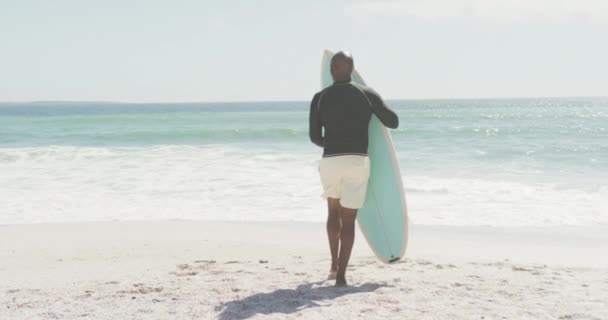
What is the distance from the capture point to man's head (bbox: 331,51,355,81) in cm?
375

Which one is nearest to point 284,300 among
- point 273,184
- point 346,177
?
point 346,177

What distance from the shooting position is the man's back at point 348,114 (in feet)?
12.3

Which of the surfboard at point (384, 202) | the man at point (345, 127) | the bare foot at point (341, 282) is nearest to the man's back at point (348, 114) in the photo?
the man at point (345, 127)

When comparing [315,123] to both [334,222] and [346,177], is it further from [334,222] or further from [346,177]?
[334,222]

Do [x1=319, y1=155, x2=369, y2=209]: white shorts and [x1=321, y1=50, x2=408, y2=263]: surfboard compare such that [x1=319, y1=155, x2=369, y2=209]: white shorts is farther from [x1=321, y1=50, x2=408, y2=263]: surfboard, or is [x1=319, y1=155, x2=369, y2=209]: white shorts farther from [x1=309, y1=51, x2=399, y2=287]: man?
[x1=321, y1=50, x2=408, y2=263]: surfboard

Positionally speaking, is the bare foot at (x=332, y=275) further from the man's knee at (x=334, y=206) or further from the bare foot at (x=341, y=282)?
the man's knee at (x=334, y=206)

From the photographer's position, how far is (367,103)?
3.77 meters

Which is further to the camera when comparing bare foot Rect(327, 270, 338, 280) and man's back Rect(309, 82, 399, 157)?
bare foot Rect(327, 270, 338, 280)

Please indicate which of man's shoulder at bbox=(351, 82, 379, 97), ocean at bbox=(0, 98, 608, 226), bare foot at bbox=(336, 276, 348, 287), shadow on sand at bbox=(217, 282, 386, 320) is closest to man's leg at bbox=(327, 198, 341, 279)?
bare foot at bbox=(336, 276, 348, 287)

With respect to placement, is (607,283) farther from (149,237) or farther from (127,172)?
(127,172)

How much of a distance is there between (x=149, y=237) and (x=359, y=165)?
3.14 metres

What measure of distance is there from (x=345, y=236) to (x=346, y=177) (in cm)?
40

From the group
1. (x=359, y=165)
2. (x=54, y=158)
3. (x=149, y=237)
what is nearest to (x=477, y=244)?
(x=359, y=165)

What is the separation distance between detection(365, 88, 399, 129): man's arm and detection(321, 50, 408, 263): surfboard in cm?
55
